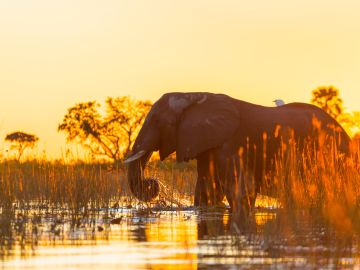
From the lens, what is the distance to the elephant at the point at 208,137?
1828cm

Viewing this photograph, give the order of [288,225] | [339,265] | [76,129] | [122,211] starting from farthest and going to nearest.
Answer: [76,129], [122,211], [288,225], [339,265]

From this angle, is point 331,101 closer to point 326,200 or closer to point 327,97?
point 327,97

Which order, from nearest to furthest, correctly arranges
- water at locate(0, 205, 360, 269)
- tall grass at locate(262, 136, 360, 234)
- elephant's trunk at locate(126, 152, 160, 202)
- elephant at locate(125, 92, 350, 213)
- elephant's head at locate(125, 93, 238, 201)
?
water at locate(0, 205, 360, 269) < tall grass at locate(262, 136, 360, 234) < elephant's trunk at locate(126, 152, 160, 202) < elephant at locate(125, 92, 350, 213) < elephant's head at locate(125, 93, 238, 201)

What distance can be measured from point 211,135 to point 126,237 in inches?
240

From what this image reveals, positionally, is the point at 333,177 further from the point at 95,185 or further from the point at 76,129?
the point at 76,129

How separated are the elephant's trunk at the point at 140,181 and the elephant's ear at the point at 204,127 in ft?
1.87

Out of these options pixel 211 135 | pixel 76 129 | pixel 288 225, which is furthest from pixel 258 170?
pixel 76 129

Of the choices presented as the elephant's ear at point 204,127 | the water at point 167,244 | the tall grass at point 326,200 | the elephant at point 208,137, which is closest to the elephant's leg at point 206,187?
the elephant at point 208,137

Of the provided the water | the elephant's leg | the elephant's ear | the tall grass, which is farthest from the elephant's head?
the water

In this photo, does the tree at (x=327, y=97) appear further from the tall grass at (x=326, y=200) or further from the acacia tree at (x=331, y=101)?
the tall grass at (x=326, y=200)

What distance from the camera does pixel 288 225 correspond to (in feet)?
40.4

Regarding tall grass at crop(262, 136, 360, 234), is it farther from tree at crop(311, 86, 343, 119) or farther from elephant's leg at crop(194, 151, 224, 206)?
tree at crop(311, 86, 343, 119)

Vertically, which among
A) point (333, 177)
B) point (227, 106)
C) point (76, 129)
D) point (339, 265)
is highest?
point (76, 129)

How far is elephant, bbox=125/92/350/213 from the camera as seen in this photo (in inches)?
720
